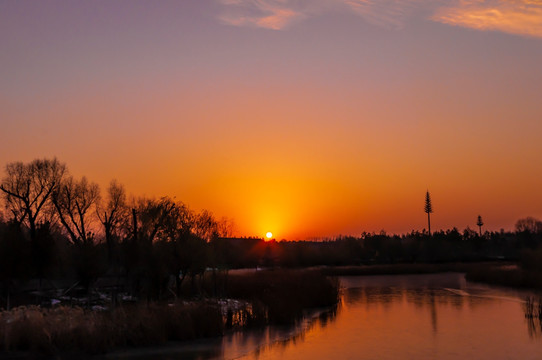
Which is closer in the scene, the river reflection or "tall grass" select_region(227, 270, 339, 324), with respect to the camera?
the river reflection

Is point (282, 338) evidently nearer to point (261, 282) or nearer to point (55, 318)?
point (55, 318)

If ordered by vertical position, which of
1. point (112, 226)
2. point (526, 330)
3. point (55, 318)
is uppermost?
point (112, 226)

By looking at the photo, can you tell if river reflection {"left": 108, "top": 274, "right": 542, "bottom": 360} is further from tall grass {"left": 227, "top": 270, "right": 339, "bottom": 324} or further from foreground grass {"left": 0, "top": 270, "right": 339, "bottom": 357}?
tall grass {"left": 227, "top": 270, "right": 339, "bottom": 324}

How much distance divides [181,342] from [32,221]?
108ft

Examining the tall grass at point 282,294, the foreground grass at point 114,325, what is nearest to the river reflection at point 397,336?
the foreground grass at point 114,325

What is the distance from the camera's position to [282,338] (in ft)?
81.1

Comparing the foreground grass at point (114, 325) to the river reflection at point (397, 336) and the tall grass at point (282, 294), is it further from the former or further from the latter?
the river reflection at point (397, 336)

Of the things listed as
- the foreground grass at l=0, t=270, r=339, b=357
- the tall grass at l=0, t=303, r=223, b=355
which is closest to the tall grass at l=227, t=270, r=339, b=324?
the foreground grass at l=0, t=270, r=339, b=357

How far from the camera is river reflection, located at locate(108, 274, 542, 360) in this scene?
67.7 ft

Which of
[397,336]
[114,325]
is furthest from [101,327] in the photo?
[397,336]

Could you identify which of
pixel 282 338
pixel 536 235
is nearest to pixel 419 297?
pixel 282 338

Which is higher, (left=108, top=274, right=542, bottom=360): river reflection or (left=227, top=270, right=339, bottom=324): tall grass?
(left=227, top=270, right=339, bottom=324): tall grass

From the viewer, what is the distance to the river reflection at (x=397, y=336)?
20.6 metres

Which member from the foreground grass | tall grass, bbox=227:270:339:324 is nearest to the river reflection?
the foreground grass
